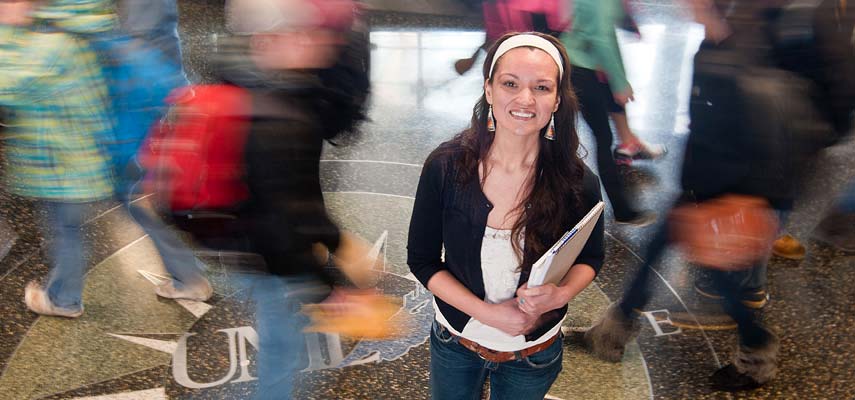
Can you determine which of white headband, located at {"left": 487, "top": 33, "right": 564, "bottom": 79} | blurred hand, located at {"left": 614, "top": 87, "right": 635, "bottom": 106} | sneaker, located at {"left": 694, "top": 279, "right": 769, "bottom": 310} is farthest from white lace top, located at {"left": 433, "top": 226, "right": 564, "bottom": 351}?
blurred hand, located at {"left": 614, "top": 87, "right": 635, "bottom": 106}

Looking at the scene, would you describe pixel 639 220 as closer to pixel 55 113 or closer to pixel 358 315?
pixel 358 315

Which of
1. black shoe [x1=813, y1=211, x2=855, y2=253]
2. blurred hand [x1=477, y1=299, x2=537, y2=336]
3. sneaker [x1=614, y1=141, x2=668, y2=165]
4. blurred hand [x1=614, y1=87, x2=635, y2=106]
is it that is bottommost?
black shoe [x1=813, y1=211, x2=855, y2=253]

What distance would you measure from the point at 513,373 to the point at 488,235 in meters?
0.50

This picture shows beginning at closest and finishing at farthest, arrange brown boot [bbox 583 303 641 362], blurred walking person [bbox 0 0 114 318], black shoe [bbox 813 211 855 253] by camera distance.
Answer: 1. blurred walking person [bbox 0 0 114 318]
2. brown boot [bbox 583 303 641 362]
3. black shoe [bbox 813 211 855 253]

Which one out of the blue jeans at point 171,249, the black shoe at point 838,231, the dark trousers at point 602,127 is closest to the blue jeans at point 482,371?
the blue jeans at point 171,249

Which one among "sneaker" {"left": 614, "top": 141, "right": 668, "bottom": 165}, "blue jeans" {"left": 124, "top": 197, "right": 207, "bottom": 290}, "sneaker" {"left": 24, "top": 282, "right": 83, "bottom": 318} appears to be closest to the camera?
"blue jeans" {"left": 124, "top": 197, "right": 207, "bottom": 290}

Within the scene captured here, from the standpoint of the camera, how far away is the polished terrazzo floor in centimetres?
362

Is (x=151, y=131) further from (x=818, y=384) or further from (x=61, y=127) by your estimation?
(x=818, y=384)

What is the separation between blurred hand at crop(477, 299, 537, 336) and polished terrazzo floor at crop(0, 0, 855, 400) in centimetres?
106

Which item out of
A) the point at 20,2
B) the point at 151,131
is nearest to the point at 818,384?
the point at 151,131

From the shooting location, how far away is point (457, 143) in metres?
2.38

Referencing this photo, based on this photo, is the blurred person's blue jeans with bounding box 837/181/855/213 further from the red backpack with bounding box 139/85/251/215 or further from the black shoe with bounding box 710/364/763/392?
the red backpack with bounding box 139/85/251/215

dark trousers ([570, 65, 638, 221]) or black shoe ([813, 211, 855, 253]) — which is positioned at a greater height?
dark trousers ([570, 65, 638, 221])

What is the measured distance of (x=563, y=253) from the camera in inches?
88.0
